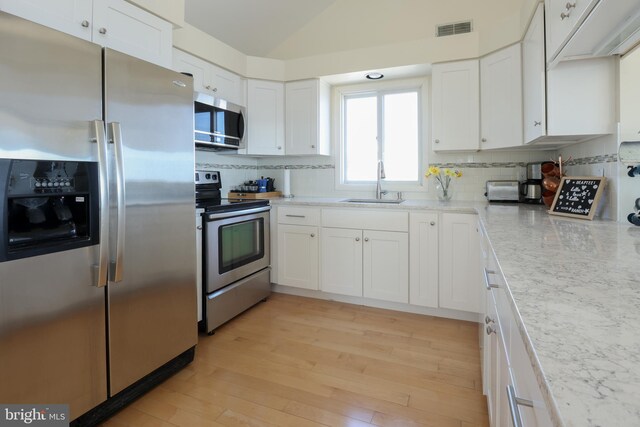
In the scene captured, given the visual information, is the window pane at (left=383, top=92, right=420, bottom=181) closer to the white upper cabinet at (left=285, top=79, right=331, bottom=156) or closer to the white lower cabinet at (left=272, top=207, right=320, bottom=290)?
the white upper cabinet at (left=285, top=79, right=331, bottom=156)

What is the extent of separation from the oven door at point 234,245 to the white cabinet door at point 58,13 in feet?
4.17

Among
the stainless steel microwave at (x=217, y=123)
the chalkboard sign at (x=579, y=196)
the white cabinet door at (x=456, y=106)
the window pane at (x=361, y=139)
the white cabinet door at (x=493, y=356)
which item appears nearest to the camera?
the white cabinet door at (x=493, y=356)

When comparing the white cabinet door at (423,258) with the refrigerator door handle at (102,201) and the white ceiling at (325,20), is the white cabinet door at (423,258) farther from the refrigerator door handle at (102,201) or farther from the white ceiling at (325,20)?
the refrigerator door handle at (102,201)

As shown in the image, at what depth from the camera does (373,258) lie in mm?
2959

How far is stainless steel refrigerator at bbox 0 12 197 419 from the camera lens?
1.25m

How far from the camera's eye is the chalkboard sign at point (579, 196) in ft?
5.71

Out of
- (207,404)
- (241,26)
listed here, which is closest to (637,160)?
(207,404)

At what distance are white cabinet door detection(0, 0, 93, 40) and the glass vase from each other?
111 inches

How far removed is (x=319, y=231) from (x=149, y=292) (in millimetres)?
1639

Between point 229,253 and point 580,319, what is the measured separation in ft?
7.92

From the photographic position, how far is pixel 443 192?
3.21 meters

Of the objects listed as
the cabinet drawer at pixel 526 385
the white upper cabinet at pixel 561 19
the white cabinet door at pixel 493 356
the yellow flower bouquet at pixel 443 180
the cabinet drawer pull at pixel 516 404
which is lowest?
the white cabinet door at pixel 493 356

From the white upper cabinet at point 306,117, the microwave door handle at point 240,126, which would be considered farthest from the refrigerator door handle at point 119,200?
the white upper cabinet at point 306,117

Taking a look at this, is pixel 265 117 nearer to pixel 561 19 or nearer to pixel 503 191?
pixel 503 191
